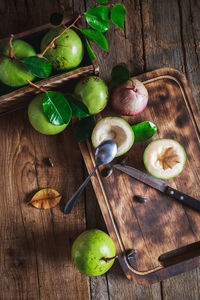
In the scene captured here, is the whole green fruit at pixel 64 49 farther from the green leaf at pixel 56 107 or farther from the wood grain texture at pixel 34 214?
the wood grain texture at pixel 34 214

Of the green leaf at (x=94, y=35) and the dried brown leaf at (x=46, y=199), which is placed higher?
the green leaf at (x=94, y=35)

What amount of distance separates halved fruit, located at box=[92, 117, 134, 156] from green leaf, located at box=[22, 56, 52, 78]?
12.4 inches

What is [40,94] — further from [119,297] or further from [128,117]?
[119,297]

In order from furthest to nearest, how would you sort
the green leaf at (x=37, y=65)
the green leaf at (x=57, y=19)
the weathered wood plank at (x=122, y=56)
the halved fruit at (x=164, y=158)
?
the weathered wood plank at (x=122, y=56) < the halved fruit at (x=164, y=158) < the green leaf at (x=57, y=19) < the green leaf at (x=37, y=65)

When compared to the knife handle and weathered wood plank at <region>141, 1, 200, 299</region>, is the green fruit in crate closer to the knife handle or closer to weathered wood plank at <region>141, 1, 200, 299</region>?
weathered wood plank at <region>141, 1, 200, 299</region>

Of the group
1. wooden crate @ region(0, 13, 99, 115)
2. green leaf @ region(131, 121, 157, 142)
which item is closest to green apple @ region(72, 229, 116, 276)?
green leaf @ region(131, 121, 157, 142)

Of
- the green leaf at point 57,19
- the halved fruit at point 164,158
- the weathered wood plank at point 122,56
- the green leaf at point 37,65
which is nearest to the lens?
the green leaf at point 37,65

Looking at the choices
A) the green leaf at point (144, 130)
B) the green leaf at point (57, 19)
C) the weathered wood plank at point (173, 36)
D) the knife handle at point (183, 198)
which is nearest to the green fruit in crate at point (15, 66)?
the green leaf at point (57, 19)

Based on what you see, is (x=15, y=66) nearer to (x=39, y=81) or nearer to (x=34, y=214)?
(x=39, y=81)

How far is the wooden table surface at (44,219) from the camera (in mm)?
1311

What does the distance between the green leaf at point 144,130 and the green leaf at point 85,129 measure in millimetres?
184

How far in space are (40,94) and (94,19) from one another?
0.36 meters

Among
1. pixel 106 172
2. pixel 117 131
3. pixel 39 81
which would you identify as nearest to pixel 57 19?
pixel 39 81

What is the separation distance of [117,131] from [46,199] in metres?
0.45
